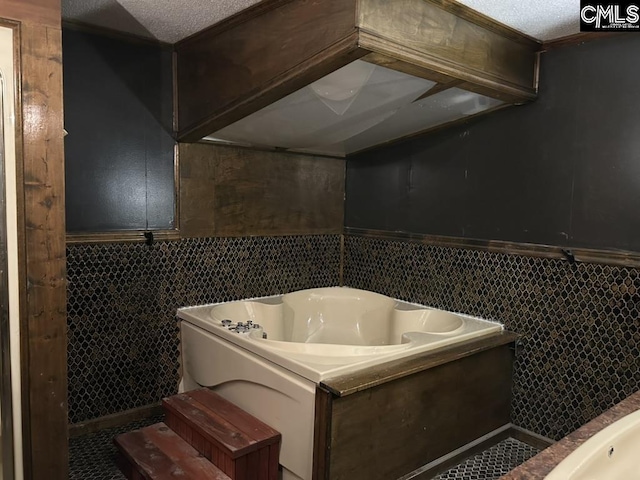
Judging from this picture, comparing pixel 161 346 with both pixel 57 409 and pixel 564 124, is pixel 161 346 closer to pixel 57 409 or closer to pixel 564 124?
pixel 57 409

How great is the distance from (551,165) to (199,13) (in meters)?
1.91

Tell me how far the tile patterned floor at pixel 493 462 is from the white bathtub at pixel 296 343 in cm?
61

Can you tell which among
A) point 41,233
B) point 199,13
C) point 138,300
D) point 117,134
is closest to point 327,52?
point 199,13

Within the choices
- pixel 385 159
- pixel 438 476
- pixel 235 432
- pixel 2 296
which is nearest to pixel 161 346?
pixel 235 432

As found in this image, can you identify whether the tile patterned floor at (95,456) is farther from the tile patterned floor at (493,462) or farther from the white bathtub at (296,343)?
the tile patterned floor at (493,462)

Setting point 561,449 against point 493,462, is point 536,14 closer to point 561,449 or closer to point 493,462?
point 561,449

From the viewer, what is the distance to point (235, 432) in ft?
6.81

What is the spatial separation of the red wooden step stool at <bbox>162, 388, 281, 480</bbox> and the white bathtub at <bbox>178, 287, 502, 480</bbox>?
6cm

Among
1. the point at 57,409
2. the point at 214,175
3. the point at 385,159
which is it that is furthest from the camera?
the point at 385,159

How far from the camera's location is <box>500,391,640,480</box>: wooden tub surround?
1.20 m

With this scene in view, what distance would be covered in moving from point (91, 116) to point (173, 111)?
0.44 m

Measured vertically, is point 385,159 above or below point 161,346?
above

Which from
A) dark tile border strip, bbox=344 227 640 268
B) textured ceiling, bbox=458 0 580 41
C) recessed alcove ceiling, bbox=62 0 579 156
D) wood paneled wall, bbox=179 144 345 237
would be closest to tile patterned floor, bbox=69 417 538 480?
dark tile border strip, bbox=344 227 640 268

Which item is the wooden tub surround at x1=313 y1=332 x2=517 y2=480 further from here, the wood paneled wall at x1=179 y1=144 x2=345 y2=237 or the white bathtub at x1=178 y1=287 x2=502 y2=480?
the wood paneled wall at x1=179 y1=144 x2=345 y2=237
